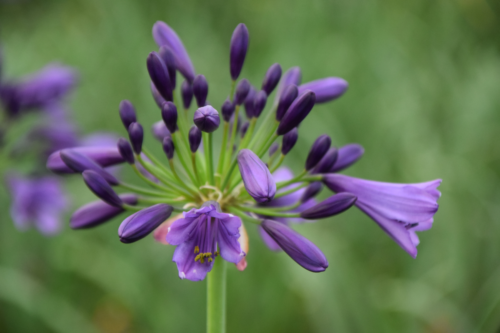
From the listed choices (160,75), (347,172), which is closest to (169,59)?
(160,75)

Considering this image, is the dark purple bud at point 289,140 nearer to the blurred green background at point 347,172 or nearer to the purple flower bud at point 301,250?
the purple flower bud at point 301,250

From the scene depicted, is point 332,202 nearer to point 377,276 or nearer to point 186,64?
point 186,64

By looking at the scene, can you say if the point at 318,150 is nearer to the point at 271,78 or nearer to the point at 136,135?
the point at 271,78

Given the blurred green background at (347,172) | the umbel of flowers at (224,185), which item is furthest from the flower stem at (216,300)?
the blurred green background at (347,172)

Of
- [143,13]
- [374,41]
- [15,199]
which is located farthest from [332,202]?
[143,13]

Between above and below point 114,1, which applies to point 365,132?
below

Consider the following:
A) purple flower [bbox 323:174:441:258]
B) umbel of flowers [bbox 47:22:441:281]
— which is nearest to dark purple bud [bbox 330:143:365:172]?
umbel of flowers [bbox 47:22:441:281]
